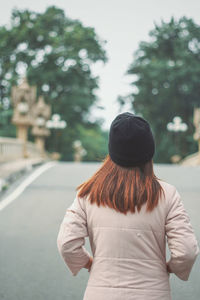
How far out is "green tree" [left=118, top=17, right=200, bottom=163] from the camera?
4247 centimetres

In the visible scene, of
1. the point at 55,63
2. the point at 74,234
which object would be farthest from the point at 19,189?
the point at 55,63

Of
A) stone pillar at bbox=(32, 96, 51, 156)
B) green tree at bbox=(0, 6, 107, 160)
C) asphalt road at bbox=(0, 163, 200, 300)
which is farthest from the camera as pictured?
green tree at bbox=(0, 6, 107, 160)

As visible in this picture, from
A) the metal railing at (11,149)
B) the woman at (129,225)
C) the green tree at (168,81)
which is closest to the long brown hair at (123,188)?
the woman at (129,225)

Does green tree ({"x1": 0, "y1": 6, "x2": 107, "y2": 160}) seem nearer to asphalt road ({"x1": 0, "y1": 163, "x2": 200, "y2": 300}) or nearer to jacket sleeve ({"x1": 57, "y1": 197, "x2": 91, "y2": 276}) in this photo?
asphalt road ({"x1": 0, "y1": 163, "x2": 200, "y2": 300})

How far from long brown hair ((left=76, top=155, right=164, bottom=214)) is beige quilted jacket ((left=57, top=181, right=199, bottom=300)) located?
4cm

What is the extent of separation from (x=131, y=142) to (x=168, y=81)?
136ft

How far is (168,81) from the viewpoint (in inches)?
1690

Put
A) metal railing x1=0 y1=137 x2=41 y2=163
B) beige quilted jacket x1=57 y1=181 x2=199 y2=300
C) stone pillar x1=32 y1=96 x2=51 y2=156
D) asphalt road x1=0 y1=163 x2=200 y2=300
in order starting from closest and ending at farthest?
beige quilted jacket x1=57 y1=181 x2=199 y2=300, asphalt road x1=0 y1=163 x2=200 y2=300, metal railing x1=0 y1=137 x2=41 y2=163, stone pillar x1=32 y1=96 x2=51 y2=156

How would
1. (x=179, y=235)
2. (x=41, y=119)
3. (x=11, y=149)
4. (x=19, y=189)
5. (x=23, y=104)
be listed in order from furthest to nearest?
(x=41, y=119) < (x=23, y=104) < (x=11, y=149) < (x=19, y=189) < (x=179, y=235)

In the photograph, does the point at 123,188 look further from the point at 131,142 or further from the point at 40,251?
the point at 40,251

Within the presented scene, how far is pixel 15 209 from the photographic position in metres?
9.47

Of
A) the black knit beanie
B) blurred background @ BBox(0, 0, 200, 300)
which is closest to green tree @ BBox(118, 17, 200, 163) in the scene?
blurred background @ BBox(0, 0, 200, 300)

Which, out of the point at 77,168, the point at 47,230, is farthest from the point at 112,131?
the point at 77,168

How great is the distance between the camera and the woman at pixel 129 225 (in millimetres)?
2352
